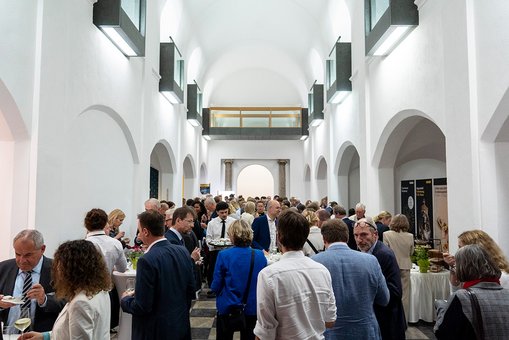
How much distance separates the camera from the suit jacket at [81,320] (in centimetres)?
203

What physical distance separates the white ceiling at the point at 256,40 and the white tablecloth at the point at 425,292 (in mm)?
8092

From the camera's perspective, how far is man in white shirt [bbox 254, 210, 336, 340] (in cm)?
215

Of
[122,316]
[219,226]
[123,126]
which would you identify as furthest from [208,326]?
[123,126]

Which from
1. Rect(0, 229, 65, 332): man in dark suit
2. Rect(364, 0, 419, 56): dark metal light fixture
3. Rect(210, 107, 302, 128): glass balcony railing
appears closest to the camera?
Rect(0, 229, 65, 332): man in dark suit

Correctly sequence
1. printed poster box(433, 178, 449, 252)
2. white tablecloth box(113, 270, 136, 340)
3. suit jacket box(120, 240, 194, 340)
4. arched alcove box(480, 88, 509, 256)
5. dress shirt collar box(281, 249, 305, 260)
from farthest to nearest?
printed poster box(433, 178, 449, 252)
arched alcove box(480, 88, 509, 256)
white tablecloth box(113, 270, 136, 340)
suit jacket box(120, 240, 194, 340)
dress shirt collar box(281, 249, 305, 260)

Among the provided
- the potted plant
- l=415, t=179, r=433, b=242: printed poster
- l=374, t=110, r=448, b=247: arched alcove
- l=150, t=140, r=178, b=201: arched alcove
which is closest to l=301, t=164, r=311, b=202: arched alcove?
l=150, t=140, r=178, b=201: arched alcove

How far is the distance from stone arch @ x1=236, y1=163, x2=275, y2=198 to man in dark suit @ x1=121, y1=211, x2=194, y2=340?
20106mm

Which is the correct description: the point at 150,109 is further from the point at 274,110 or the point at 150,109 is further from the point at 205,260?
the point at 274,110

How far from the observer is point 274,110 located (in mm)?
19125

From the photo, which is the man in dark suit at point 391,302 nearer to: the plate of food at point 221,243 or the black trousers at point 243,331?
the black trousers at point 243,331

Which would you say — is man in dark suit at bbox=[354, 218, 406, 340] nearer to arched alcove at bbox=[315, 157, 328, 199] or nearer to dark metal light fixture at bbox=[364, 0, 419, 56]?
dark metal light fixture at bbox=[364, 0, 419, 56]

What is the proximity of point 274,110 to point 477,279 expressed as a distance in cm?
1729

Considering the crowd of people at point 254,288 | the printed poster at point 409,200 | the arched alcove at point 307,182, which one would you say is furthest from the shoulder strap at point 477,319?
the arched alcove at point 307,182

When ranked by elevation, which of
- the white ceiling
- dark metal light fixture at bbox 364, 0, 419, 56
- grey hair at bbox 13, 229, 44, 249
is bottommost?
grey hair at bbox 13, 229, 44, 249
